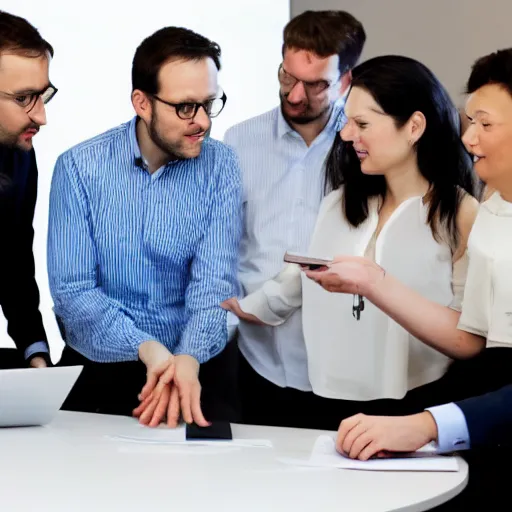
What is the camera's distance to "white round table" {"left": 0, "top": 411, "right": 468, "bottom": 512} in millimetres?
1676

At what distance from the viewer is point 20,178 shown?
301 centimetres

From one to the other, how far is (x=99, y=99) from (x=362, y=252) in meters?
1.19

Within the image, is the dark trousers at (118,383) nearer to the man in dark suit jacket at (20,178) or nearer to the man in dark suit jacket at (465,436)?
the man in dark suit jacket at (20,178)

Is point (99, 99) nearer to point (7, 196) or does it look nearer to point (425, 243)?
point (7, 196)

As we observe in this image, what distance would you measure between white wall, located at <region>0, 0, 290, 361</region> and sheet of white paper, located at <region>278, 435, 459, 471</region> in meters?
1.66

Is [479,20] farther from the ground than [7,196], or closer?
farther from the ground

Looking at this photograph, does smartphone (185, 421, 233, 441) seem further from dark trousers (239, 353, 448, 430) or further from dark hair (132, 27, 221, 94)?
dark hair (132, 27, 221, 94)

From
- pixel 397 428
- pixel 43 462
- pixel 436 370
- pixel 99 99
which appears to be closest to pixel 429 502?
pixel 397 428

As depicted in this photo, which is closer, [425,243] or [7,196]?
[425,243]

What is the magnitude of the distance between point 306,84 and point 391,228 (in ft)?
1.77

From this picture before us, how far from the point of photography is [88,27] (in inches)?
137

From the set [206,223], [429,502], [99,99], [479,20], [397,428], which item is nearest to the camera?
[429,502]

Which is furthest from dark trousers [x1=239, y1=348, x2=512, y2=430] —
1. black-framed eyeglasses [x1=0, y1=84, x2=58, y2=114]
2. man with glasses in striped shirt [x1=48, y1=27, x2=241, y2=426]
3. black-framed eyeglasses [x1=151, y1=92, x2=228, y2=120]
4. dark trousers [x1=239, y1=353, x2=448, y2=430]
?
black-framed eyeglasses [x1=0, y1=84, x2=58, y2=114]

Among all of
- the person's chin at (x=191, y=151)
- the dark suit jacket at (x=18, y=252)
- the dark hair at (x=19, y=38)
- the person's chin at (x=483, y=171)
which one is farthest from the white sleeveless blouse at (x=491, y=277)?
the dark hair at (x=19, y=38)
